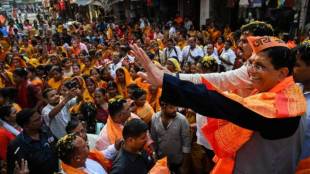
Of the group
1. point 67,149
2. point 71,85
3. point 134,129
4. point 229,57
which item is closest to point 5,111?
point 71,85

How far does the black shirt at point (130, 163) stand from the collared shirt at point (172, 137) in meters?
0.97

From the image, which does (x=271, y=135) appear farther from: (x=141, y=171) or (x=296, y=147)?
(x=141, y=171)

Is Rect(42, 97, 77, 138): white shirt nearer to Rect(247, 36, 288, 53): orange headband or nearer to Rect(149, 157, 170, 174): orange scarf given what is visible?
Rect(149, 157, 170, 174): orange scarf

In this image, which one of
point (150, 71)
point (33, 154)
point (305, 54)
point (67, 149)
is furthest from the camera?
point (33, 154)

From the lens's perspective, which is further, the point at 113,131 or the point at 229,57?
the point at 229,57

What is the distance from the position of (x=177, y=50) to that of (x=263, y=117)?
309 inches

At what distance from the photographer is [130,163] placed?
280 cm

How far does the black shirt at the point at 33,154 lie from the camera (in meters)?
3.16

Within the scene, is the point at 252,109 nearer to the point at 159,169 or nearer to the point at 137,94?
the point at 159,169

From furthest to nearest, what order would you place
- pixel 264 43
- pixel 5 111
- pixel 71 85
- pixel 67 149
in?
1. pixel 71 85
2. pixel 5 111
3. pixel 67 149
4. pixel 264 43

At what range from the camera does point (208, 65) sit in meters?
5.24

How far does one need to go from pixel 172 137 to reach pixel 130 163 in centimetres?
121

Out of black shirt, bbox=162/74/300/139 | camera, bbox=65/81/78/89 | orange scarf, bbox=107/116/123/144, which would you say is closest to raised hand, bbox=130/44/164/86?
black shirt, bbox=162/74/300/139

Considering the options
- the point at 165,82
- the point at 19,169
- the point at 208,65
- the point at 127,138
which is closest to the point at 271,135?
the point at 165,82
